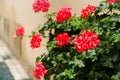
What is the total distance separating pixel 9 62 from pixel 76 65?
9.17ft

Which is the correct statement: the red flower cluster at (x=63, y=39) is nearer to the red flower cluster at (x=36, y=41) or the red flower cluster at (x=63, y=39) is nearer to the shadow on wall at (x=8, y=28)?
the red flower cluster at (x=36, y=41)

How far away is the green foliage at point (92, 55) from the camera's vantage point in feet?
4.04

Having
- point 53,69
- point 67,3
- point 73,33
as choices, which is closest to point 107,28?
point 73,33

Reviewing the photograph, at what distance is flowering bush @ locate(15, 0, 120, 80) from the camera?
121cm

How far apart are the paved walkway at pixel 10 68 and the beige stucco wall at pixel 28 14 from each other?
0.15m

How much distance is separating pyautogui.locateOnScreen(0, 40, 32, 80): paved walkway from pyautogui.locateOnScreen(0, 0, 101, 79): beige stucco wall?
148mm

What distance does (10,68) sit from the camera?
3.69 metres

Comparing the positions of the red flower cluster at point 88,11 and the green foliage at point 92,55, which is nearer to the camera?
the green foliage at point 92,55

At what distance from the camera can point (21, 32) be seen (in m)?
1.63

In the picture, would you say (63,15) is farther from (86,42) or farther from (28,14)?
(28,14)

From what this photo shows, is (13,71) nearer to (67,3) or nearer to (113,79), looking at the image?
(67,3)

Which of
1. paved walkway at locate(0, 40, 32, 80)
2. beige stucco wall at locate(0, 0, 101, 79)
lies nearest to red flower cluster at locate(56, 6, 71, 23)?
beige stucco wall at locate(0, 0, 101, 79)

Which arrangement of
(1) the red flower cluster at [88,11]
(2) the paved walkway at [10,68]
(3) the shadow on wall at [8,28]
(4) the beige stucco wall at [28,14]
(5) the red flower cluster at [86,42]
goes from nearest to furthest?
1. (5) the red flower cluster at [86,42]
2. (1) the red flower cluster at [88,11]
3. (4) the beige stucco wall at [28,14]
4. (2) the paved walkway at [10,68]
5. (3) the shadow on wall at [8,28]

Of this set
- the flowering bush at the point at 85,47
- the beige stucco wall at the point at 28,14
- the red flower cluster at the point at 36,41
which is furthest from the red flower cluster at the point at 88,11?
the beige stucco wall at the point at 28,14
